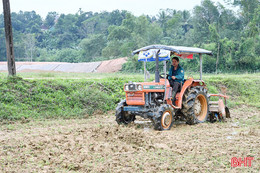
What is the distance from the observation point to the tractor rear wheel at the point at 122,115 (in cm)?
885

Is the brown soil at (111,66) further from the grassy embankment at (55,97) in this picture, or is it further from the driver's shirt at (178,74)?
the driver's shirt at (178,74)

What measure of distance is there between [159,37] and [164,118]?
1612 inches

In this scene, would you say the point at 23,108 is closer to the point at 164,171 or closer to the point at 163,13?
the point at 164,171

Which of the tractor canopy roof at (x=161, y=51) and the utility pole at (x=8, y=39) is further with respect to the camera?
the utility pole at (x=8, y=39)

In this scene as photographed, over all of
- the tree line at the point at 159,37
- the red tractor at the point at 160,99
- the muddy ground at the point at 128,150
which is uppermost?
the tree line at the point at 159,37

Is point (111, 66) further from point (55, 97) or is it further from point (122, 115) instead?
point (122, 115)

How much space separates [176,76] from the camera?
909 cm

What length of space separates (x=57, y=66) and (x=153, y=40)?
15421 mm

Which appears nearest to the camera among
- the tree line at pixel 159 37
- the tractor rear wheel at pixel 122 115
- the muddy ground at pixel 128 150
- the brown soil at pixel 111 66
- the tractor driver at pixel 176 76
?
the muddy ground at pixel 128 150

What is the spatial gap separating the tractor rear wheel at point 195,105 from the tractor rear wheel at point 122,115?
163 cm

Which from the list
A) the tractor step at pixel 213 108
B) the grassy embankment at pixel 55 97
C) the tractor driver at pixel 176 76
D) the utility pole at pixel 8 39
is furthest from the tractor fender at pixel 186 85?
the utility pole at pixel 8 39

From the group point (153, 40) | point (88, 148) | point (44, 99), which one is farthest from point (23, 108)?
point (153, 40)

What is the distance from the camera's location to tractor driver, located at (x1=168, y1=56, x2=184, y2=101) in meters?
9.10

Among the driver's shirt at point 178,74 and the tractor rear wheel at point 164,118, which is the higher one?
the driver's shirt at point 178,74
